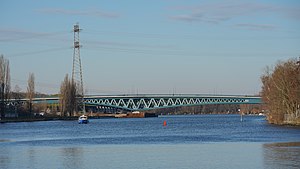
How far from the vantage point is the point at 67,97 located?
154 m

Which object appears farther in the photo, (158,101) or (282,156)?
(158,101)

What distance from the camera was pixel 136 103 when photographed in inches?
7402

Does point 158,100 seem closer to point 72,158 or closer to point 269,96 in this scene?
point 269,96

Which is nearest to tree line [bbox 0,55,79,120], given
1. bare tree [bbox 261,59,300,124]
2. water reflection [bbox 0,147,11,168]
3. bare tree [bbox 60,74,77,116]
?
bare tree [bbox 60,74,77,116]

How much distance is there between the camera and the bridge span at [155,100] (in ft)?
575

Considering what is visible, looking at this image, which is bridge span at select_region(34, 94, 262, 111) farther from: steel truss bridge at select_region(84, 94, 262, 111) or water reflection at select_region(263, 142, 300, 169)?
water reflection at select_region(263, 142, 300, 169)

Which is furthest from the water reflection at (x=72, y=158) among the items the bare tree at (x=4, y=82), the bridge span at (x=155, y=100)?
the bridge span at (x=155, y=100)

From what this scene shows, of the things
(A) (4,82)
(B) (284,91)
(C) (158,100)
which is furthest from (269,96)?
(C) (158,100)

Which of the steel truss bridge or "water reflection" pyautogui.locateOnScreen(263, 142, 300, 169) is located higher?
the steel truss bridge

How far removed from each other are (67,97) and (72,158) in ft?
376

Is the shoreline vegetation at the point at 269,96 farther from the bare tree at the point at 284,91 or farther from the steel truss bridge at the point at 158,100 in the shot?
the steel truss bridge at the point at 158,100

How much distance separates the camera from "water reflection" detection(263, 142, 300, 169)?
110 ft

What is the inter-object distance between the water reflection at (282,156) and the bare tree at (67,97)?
10897 cm

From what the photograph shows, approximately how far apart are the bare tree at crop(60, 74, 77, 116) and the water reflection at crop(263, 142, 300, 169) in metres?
109
